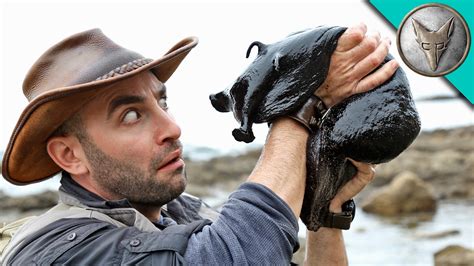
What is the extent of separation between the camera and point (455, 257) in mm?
8625

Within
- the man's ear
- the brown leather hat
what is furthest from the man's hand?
the man's ear

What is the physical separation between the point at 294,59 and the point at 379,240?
27.0 ft

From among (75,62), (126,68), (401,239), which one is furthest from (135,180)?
(401,239)

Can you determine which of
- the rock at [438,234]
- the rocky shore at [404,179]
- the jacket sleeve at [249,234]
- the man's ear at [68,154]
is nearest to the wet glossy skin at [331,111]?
the jacket sleeve at [249,234]

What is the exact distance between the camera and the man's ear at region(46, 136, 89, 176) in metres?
3.44

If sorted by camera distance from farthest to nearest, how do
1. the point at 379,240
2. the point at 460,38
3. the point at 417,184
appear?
1. the point at 417,184
2. the point at 379,240
3. the point at 460,38

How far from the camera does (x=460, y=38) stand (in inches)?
159

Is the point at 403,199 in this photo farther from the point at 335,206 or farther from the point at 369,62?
the point at 369,62

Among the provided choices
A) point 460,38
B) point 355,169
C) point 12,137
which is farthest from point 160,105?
point 460,38

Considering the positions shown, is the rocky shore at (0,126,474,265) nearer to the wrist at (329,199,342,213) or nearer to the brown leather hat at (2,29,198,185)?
the wrist at (329,199,342,213)

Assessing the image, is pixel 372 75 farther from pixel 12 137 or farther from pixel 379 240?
pixel 379 240

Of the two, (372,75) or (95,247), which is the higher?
(372,75)

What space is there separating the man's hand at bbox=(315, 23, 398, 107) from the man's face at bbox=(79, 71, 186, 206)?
2.07 ft

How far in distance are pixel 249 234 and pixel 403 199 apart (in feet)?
31.9
